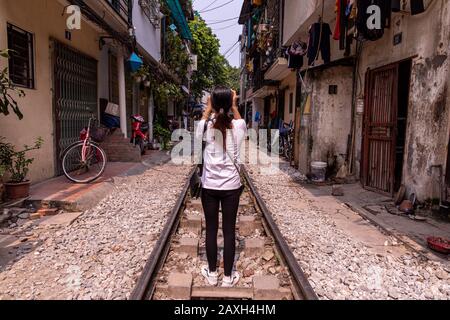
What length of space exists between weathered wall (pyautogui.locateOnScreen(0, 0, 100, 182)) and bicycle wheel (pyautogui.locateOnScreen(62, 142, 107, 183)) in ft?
1.68

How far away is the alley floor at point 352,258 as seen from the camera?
342cm

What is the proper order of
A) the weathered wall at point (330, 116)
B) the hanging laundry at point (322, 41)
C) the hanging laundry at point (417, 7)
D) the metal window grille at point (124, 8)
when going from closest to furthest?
1. the hanging laundry at point (417, 7)
2. the weathered wall at point (330, 116)
3. the hanging laundry at point (322, 41)
4. the metal window grille at point (124, 8)

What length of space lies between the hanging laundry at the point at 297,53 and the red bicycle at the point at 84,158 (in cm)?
658

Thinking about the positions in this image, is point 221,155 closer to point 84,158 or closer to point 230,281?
point 230,281

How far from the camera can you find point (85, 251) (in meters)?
4.24

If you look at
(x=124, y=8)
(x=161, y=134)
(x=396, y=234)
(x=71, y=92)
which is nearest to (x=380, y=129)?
(x=396, y=234)

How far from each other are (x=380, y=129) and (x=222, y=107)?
18.0ft

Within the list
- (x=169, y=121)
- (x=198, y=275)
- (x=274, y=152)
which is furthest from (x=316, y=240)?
(x=169, y=121)

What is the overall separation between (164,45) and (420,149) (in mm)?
15979

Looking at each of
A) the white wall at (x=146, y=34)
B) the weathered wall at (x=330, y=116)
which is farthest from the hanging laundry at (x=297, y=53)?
A: the white wall at (x=146, y=34)

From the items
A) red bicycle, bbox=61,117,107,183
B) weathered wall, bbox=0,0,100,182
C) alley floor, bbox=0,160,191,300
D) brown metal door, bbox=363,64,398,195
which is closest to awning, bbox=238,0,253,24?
brown metal door, bbox=363,64,398,195

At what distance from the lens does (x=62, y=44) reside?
820 cm

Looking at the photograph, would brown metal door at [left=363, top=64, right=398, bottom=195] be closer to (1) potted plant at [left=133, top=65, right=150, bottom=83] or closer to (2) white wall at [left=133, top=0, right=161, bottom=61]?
(2) white wall at [left=133, top=0, right=161, bottom=61]

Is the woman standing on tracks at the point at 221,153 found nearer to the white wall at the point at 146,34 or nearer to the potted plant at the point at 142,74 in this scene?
the white wall at the point at 146,34
